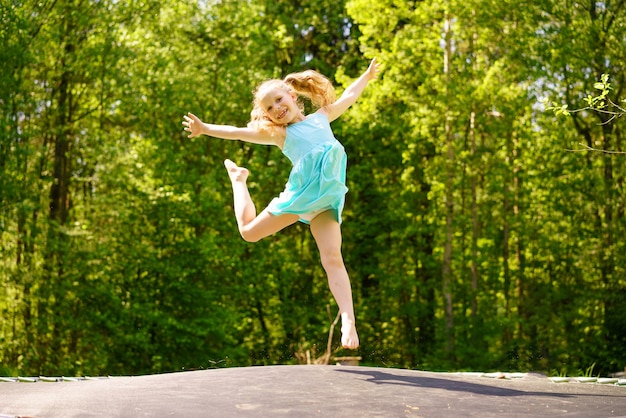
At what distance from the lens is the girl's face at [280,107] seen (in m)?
4.98

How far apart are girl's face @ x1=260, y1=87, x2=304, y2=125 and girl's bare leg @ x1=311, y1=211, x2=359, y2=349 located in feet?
2.01

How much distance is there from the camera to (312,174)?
4742mm

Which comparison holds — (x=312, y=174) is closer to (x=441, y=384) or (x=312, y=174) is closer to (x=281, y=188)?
(x=441, y=384)

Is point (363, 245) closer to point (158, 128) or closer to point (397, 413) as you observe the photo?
point (158, 128)

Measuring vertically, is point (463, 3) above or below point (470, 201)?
above

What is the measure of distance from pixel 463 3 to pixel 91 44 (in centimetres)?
579

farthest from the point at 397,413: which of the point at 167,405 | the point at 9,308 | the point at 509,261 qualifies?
the point at 509,261

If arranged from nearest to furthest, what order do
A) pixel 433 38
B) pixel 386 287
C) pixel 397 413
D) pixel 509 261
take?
1. pixel 397 413
2. pixel 433 38
3. pixel 386 287
4. pixel 509 261

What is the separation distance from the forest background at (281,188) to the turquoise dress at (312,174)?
7210 mm

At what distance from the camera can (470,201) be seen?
16.0 meters

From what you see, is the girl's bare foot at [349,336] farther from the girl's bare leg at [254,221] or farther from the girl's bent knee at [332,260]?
the girl's bare leg at [254,221]

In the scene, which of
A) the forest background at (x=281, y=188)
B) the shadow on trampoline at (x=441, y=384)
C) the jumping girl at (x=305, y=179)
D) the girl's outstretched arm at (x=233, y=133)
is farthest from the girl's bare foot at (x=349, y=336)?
the forest background at (x=281, y=188)

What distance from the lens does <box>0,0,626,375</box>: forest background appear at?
12273 mm

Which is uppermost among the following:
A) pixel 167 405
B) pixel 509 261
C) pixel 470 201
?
pixel 470 201
